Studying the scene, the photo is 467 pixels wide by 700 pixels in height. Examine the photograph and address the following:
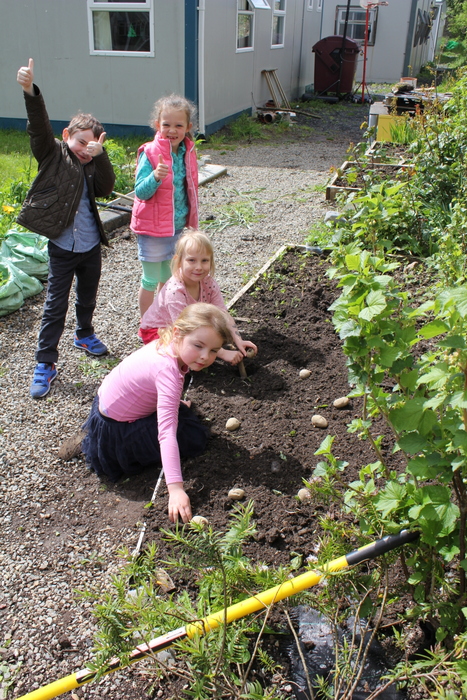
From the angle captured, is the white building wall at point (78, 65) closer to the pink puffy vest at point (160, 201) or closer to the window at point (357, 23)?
the pink puffy vest at point (160, 201)

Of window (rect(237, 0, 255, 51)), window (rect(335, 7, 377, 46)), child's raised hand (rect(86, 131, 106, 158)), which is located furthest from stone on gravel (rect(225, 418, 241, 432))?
window (rect(335, 7, 377, 46))

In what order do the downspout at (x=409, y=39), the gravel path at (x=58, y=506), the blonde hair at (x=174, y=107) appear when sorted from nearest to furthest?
1. the gravel path at (x=58, y=506)
2. the blonde hair at (x=174, y=107)
3. the downspout at (x=409, y=39)

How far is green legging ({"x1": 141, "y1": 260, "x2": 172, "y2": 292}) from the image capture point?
412cm

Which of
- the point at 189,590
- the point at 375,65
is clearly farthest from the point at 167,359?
the point at 375,65

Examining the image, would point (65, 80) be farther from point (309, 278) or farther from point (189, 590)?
point (189, 590)

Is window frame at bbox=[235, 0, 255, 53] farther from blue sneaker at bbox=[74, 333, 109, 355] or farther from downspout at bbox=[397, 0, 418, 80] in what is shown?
downspout at bbox=[397, 0, 418, 80]

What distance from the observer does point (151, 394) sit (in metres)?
2.88

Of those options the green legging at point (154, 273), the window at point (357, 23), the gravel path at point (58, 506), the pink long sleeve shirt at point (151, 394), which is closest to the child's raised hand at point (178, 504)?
the pink long sleeve shirt at point (151, 394)

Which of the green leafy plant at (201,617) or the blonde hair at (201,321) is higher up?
the blonde hair at (201,321)

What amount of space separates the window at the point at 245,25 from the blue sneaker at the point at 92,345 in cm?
991

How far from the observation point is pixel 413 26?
67.8ft

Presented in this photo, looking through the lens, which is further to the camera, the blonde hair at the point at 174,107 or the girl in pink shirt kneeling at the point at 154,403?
the blonde hair at the point at 174,107

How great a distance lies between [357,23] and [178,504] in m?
22.8

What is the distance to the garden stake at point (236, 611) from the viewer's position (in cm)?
162
